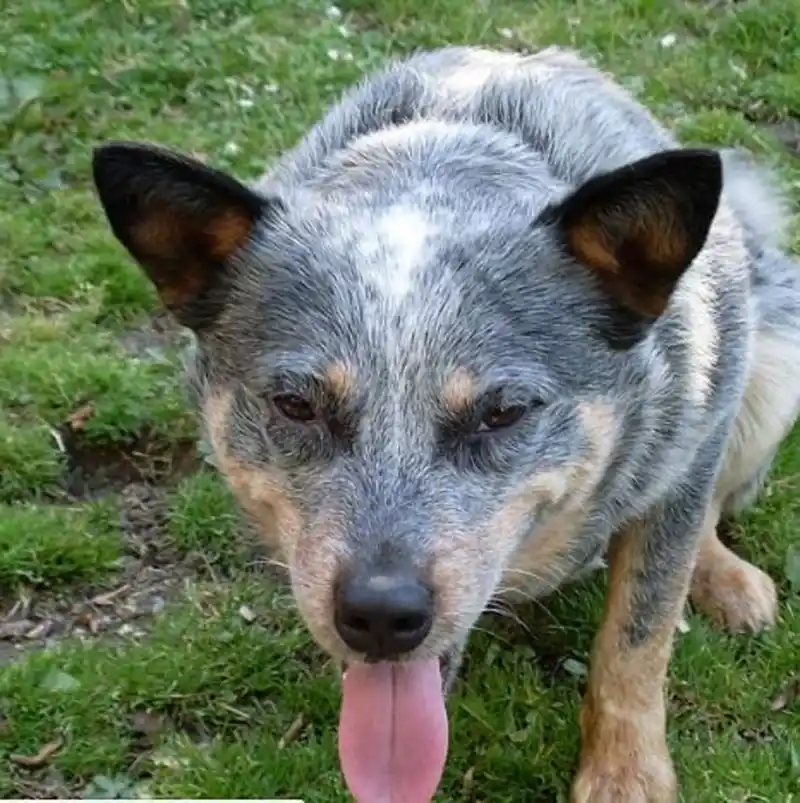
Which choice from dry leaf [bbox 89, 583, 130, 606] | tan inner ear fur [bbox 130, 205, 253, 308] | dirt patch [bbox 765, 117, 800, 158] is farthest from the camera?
dirt patch [bbox 765, 117, 800, 158]

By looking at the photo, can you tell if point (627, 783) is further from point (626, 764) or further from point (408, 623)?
point (408, 623)

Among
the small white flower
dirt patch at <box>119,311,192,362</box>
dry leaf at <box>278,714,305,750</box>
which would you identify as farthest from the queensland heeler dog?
the small white flower

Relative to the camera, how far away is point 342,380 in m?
3.22

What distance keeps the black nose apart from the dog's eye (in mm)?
363

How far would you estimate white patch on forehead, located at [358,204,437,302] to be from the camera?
3275 millimetres

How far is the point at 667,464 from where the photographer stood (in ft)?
12.6

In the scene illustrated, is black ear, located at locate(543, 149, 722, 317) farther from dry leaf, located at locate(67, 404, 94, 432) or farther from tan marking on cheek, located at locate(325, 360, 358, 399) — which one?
dry leaf, located at locate(67, 404, 94, 432)

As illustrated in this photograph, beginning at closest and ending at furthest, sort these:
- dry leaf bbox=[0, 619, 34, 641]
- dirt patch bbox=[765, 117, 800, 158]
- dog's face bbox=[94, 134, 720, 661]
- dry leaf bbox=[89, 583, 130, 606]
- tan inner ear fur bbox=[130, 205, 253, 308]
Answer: dog's face bbox=[94, 134, 720, 661]
tan inner ear fur bbox=[130, 205, 253, 308]
dry leaf bbox=[0, 619, 34, 641]
dry leaf bbox=[89, 583, 130, 606]
dirt patch bbox=[765, 117, 800, 158]

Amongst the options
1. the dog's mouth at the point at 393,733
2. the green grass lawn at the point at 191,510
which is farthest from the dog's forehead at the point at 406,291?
the green grass lawn at the point at 191,510

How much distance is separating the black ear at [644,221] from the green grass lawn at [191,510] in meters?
1.35

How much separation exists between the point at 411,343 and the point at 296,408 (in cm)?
29

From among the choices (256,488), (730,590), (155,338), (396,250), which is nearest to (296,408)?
(256,488)

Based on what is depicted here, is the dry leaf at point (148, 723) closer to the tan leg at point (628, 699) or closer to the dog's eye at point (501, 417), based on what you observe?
the tan leg at point (628, 699)

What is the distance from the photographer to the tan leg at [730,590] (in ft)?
15.0
